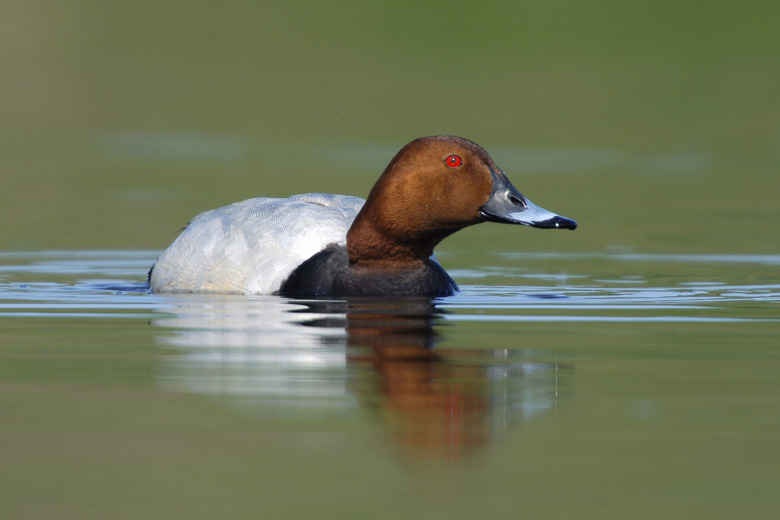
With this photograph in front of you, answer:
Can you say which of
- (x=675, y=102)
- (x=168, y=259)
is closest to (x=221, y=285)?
(x=168, y=259)

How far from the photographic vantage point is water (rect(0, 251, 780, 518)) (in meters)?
4.13

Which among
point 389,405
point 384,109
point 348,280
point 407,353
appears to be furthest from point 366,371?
point 384,109

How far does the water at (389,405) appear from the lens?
4129 mm

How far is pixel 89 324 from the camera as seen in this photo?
7066 mm

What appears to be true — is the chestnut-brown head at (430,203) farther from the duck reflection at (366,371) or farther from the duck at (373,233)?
the duck reflection at (366,371)

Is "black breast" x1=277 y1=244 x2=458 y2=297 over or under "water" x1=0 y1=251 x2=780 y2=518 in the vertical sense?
over

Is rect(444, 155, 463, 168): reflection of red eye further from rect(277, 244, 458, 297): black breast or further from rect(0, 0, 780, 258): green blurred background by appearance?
rect(0, 0, 780, 258): green blurred background

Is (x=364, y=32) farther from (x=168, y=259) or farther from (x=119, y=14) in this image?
(x=168, y=259)

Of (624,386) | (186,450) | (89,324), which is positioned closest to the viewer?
(186,450)

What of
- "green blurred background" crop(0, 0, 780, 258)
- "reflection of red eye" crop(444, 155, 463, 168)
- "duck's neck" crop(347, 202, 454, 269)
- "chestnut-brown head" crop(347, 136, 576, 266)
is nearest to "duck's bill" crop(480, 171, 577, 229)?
"chestnut-brown head" crop(347, 136, 576, 266)

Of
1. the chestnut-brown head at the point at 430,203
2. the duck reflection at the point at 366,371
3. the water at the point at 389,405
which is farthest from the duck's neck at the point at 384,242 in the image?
the duck reflection at the point at 366,371

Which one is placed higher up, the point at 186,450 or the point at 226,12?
the point at 226,12

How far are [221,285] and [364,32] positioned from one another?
29.1m

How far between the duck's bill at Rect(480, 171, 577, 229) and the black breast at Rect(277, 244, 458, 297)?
0.56 meters
